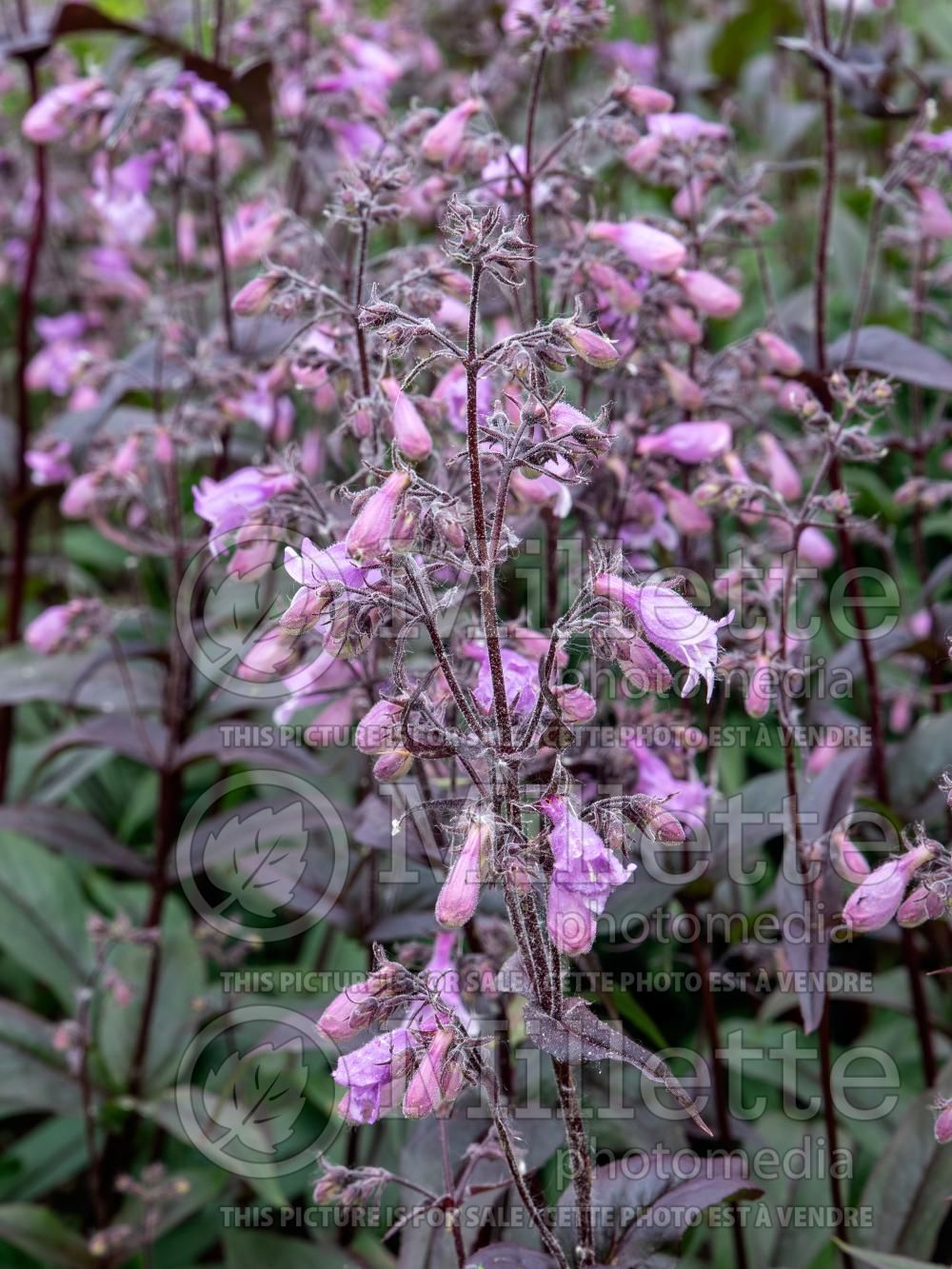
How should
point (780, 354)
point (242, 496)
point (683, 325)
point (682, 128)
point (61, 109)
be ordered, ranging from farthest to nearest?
point (61, 109)
point (682, 128)
point (780, 354)
point (683, 325)
point (242, 496)

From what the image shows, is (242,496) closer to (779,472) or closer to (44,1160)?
(779,472)

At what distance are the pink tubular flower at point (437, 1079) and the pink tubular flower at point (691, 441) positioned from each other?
1.28m

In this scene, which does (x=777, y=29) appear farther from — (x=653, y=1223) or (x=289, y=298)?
(x=653, y=1223)

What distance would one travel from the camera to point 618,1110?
236 cm

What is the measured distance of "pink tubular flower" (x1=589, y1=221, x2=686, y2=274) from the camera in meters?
2.24

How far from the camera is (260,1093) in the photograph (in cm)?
274

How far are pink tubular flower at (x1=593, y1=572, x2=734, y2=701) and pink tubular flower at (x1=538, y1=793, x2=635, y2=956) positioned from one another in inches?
9.7

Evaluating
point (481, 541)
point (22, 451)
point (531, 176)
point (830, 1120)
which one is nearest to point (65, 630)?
point (22, 451)

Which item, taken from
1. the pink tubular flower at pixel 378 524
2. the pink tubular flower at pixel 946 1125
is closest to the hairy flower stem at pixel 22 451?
the pink tubular flower at pixel 378 524

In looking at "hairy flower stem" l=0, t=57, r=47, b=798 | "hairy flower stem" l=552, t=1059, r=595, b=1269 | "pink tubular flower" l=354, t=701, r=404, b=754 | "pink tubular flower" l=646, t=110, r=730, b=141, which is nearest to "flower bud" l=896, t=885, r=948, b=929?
"hairy flower stem" l=552, t=1059, r=595, b=1269

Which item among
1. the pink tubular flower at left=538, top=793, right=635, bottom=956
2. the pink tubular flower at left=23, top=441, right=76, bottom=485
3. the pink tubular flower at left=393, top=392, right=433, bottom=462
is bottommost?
the pink tubular flower at left=23, top=441, right=76, bottom=485

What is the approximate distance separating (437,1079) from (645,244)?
5.03 feet

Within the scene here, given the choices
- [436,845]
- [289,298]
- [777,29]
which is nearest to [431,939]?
[436,845]

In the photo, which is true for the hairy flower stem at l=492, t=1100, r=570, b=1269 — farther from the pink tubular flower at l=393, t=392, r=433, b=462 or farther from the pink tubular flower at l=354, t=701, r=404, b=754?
the pink tubular flower at l=393, t=392, r=433, b=462
